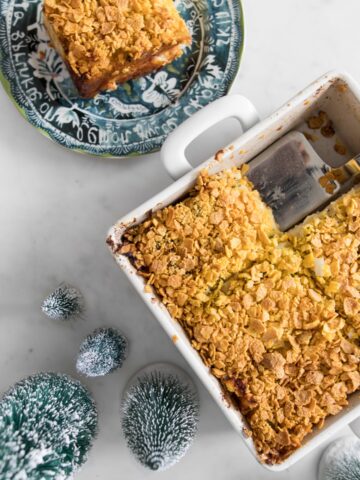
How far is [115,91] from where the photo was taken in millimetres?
1429

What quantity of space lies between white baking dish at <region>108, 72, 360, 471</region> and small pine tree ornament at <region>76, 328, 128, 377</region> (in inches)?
7.5

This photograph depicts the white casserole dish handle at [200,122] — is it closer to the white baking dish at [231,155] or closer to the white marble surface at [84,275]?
the white baking dish at [231,155]

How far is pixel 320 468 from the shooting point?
141 cm

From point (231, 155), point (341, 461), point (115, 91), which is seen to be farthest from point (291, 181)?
point (341, 461)

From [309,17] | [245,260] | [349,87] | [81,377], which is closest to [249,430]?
[245,260]

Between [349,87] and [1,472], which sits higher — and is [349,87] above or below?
above

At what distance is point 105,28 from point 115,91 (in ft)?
0.59

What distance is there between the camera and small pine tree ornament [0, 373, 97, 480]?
1.15 meters

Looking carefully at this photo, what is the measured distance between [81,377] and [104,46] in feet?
2.38

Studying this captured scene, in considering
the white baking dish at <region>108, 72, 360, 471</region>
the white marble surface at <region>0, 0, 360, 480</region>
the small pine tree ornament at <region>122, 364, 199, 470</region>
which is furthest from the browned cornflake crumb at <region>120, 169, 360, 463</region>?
the white marble surface at <region>0, 0, 360, 480</region>

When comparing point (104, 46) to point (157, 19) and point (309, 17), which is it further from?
point (309, 17)

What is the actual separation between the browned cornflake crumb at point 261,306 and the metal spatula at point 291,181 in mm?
97

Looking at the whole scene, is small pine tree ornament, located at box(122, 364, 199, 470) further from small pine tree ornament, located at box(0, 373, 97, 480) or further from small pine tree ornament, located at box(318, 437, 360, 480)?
small pine tree ornament, located at box(318, 437, 360, 480)

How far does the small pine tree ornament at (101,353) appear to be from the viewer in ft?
4.22
